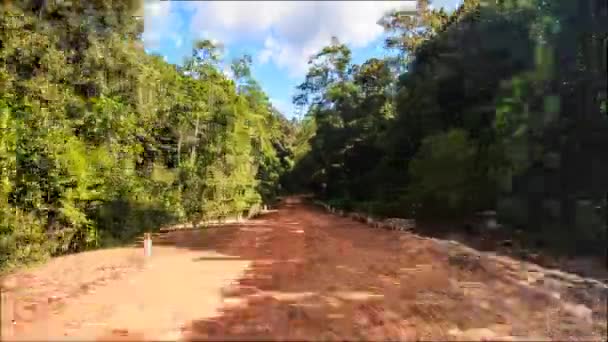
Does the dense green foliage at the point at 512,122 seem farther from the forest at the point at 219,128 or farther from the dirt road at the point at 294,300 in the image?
the dirt road at the point at 294,300

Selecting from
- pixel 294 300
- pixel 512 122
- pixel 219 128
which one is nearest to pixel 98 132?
pixel 294 300

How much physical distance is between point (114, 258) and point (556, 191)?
11831 millimetres

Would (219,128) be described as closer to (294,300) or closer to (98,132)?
(98,132)

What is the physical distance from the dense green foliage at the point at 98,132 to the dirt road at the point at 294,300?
156 cm

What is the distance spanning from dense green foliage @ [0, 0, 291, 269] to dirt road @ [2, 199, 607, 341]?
1561 mm

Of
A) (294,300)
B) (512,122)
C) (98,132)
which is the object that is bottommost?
(294,300)

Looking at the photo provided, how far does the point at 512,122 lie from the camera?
14.6m

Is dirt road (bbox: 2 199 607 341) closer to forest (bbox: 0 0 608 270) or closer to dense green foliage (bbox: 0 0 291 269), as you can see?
dense green foliage (bbox: 0 0 291 269)

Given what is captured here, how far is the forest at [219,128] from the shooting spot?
13.3 metres

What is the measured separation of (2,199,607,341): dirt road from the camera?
7.28 meters

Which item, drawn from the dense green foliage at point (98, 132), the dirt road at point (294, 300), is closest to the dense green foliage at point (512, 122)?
the dirt road at point (294, 300)

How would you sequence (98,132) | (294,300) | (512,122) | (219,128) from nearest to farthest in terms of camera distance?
(294,300) < (512,122) < (98,132) < (219,128)

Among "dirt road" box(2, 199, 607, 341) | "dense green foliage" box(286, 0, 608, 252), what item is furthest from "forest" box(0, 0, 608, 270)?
"dirt road" box(2, 199, 607, 341)

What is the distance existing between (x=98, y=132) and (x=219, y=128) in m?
13.5
